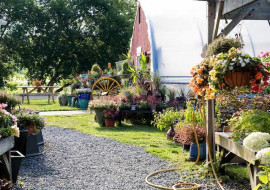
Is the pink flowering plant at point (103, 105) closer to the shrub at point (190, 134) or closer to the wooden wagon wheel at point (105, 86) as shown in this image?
the shrub at point (190, 134)

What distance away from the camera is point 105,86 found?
14.6 metres

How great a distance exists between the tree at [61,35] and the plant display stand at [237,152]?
1765 centimetres

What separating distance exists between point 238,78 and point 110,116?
5958 mm

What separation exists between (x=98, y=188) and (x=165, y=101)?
647 cm

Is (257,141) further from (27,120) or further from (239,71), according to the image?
(27,120)

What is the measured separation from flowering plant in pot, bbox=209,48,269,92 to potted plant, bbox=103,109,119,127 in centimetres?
574

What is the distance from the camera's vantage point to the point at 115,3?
24859 mm

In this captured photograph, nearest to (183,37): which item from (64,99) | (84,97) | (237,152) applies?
(84,97)

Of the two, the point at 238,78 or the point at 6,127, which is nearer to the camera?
the point at 238,78

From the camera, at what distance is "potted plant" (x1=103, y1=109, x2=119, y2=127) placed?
387 inches

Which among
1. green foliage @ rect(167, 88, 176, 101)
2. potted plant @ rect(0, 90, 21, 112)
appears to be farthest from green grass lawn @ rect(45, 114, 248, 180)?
potted plant @ rect(0, 90, 21, 112)

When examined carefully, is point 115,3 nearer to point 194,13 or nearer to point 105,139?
point 194,13

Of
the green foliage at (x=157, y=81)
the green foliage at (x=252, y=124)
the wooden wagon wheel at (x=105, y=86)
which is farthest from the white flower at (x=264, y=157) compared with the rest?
the wooden wagon wheel at (x=105, y=86)

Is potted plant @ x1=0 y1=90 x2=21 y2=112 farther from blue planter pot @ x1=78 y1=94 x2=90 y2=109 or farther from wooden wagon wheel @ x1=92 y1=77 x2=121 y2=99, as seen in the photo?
blue planter pot @ x1=78 y1=94 x2=90 y2=109
